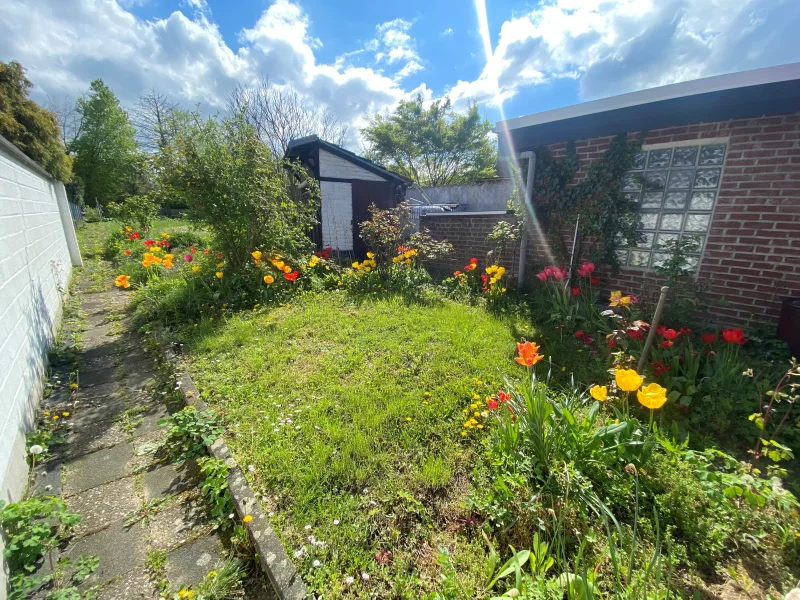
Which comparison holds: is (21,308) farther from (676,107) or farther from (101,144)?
(101,144)

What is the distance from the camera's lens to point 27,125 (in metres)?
7.30

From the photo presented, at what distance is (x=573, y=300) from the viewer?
4.34 metres

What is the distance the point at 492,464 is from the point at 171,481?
1924 mm

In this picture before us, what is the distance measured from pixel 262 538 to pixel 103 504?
1.03m

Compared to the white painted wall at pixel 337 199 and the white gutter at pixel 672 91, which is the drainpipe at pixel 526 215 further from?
the white painted wall at pixel 337 199

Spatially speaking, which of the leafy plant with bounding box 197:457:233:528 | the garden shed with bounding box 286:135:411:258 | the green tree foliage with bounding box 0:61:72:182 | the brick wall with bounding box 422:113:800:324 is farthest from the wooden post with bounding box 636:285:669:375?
the green tree foliage with bounding box 0:61:72:182

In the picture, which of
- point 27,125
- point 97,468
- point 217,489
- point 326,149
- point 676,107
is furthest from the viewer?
point 326,149

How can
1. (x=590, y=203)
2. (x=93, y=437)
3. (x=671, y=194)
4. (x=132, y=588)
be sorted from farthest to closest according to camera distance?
1. (x=590, y=203)
2. (x=671, y=194)
3. (x=93, y=437)
4. (x=132, y=588)

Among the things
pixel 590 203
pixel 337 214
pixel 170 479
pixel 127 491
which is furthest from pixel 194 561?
pixel 337 214

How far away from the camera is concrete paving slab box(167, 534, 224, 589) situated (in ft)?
4.61

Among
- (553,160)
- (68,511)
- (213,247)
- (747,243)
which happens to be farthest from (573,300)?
(213,247)

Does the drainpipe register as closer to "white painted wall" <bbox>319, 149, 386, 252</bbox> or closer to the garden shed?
the garden shed

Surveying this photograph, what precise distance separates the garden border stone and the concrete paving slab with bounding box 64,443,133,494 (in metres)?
0.57

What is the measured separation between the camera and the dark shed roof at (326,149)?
7684 millimetres
